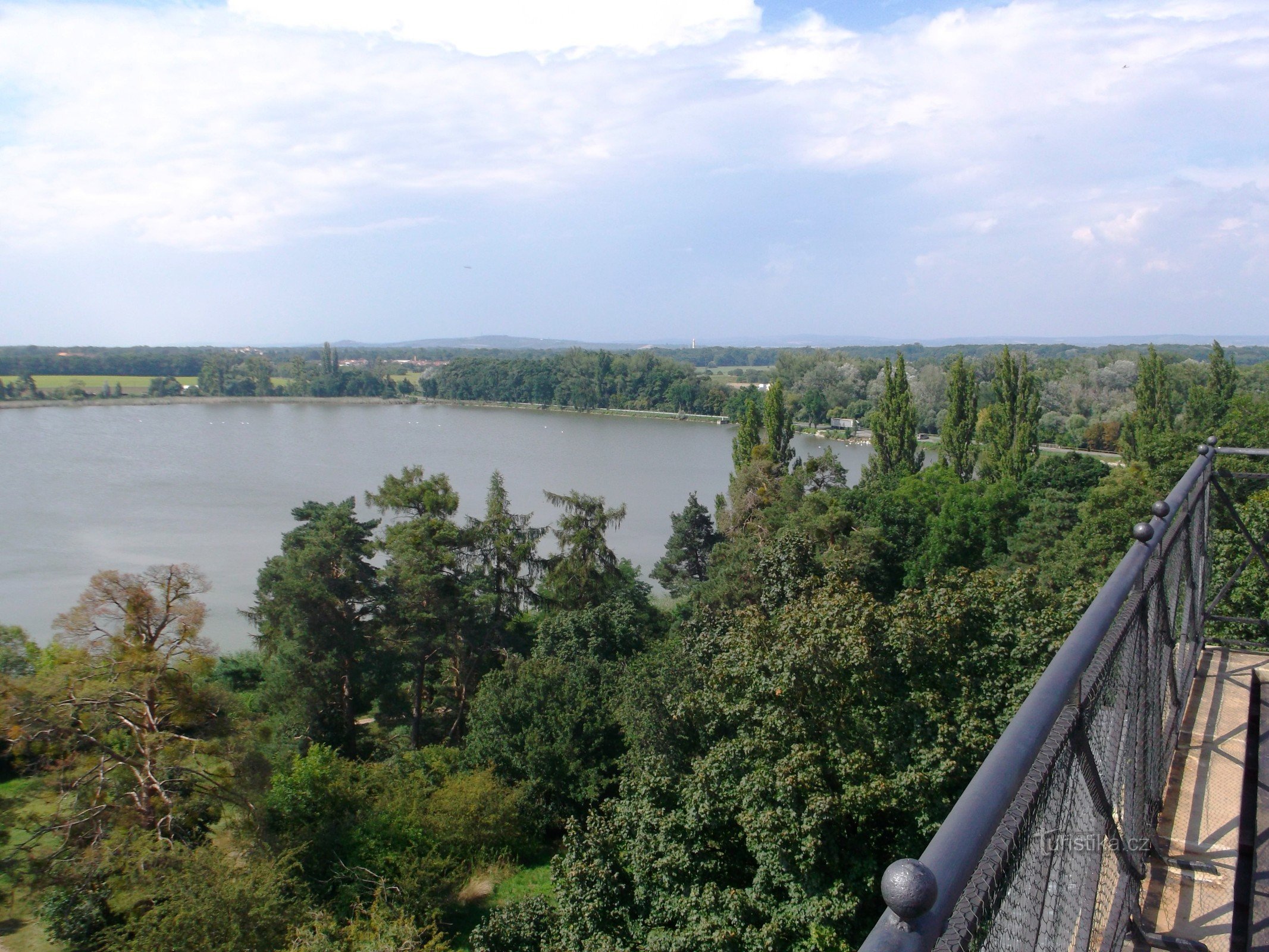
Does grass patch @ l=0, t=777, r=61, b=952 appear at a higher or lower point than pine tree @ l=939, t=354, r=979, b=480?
lower

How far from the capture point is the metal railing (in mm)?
786

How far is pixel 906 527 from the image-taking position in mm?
21375

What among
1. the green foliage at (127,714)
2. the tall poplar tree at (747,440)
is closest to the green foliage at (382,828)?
the green foliage at (127,714)

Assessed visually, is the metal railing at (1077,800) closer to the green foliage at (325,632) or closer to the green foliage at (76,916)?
the green foliage at (76,916)

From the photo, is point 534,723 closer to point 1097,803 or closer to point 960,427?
point 1097,803

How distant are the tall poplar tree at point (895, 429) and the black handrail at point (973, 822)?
2803 cm

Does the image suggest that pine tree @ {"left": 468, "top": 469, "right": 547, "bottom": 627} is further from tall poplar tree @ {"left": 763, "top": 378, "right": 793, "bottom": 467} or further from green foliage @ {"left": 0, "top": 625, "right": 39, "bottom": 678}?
tall poplar tree @ {"left": 763, "top": 378, "right": 793, "bottom": 467}

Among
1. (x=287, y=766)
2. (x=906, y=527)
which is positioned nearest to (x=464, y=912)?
(x=287, y=766)

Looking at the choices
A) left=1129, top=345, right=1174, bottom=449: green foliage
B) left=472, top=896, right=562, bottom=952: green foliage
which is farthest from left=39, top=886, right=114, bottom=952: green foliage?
left=1129, top=345, right=1174, bottom=449: green foliage

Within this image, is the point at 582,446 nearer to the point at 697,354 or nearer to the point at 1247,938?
the point at 1247,938

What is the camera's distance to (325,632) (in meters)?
16.5

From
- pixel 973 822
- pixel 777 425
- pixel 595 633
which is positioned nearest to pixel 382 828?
pixel 595 633

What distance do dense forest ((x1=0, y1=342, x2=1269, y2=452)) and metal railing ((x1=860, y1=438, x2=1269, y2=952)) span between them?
112 ft

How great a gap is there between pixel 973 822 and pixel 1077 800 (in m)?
0.83
